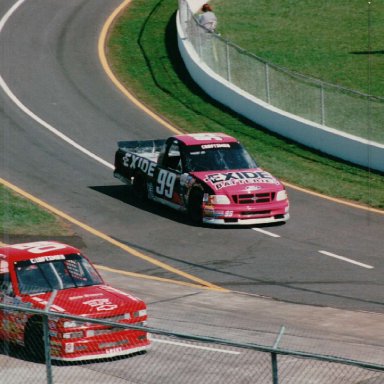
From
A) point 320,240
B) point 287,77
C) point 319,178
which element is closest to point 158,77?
point 287,77

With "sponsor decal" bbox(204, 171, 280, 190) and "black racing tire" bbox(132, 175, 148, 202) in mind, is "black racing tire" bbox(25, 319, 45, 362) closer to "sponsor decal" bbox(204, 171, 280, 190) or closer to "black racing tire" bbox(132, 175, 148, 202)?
"sponsor decal" bbox(204, 171, 280, 190)

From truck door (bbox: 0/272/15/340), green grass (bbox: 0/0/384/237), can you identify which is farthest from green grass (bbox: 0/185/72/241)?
truck door (bbox: 0/272/15/340)

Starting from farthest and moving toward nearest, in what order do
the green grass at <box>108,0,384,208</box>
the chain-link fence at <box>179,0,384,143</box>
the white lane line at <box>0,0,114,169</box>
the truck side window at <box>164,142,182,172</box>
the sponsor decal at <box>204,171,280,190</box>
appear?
1. the white lane line at <box>0,0,114,169</box>
2. the chain-link fence at <box>179,0,384,143</box>
3. the green grass at <box>108,0,384,208</box>
4. the truck side window at <box>164,142,182,172</box>
5. the sponsor decal at <box>204,171,280,190</box>

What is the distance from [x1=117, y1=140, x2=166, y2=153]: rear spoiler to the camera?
26.4 m

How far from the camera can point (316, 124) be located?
30.3 metres

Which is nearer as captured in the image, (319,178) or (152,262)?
(152,262)

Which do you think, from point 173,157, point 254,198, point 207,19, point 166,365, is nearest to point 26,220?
point 173,157

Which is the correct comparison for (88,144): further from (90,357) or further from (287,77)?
(90,357)

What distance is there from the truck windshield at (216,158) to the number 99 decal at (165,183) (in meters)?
0.50

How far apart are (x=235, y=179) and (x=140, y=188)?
10.4 ft

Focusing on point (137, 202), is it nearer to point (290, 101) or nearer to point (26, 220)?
point (26, 220)

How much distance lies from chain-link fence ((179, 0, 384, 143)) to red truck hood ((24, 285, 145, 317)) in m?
A: 15.3

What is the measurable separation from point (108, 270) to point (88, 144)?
11.0m


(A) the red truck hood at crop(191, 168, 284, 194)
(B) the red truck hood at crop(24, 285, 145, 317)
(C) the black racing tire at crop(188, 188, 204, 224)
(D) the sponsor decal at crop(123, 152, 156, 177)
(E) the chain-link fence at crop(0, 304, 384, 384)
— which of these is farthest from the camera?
(D) the sponsor decal at crop(123, 152, 156, 177)
